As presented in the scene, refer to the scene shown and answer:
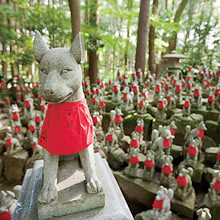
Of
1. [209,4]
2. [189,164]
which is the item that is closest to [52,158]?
[189,164]

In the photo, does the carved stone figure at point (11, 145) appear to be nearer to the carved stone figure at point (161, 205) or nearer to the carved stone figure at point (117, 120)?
the carved stone figure at point (117, 120)

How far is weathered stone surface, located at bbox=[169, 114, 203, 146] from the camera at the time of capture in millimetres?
4617

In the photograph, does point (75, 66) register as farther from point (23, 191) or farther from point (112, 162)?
point (112, 162)

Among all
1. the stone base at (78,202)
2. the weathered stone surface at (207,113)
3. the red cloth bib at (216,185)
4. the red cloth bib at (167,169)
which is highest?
the stone base at (78,202)

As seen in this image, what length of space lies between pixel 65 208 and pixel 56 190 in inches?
5.6

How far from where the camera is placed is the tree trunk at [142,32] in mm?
6734

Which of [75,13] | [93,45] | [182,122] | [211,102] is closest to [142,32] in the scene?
[93,45]

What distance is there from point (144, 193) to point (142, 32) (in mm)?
5961

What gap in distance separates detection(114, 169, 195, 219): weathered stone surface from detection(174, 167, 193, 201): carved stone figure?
0.24 feet

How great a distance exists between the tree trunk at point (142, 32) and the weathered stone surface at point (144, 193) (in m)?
5.30

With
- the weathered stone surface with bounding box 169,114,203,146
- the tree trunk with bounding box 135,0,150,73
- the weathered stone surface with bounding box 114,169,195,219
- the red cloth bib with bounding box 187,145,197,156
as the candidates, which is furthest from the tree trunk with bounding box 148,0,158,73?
the weathered stone surface with bounding box 114,169,195,219

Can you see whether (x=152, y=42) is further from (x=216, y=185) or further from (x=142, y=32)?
(x=216, y=185)

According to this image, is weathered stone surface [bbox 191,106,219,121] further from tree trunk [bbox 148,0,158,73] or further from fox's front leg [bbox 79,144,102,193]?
tree trunk [bbox 148,0,158,73]

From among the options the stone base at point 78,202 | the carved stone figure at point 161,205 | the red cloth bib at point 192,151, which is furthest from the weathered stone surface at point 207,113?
the stone base at point 78,202
